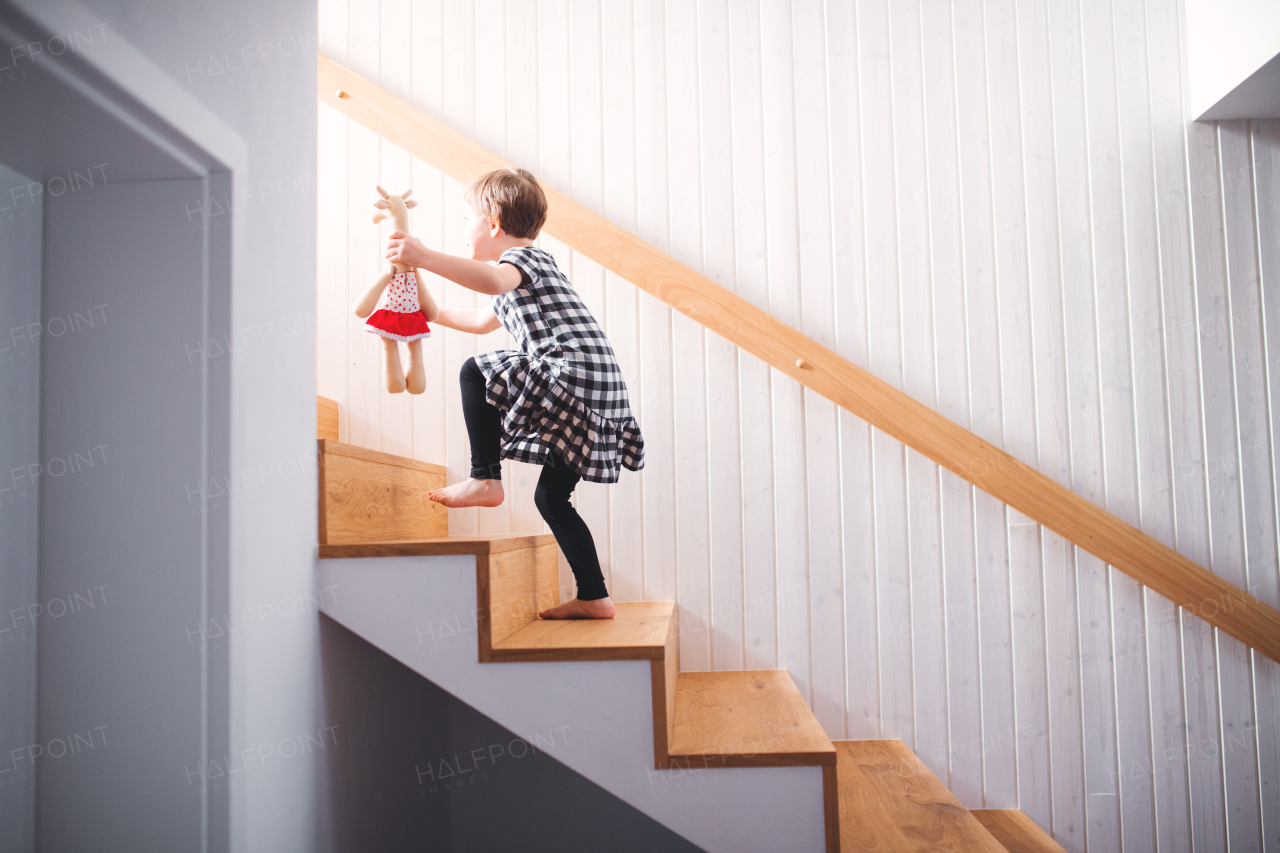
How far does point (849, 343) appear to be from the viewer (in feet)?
6.66

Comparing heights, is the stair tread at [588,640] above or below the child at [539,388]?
below

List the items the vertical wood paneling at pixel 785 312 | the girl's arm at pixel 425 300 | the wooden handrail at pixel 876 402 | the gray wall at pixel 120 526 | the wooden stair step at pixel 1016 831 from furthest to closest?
the vertical wood paneling at pixel 785 312
the wooden handrail at pixel 876 402
the wooden stair step at pixel 1016 831
the girl's arm at pixel 425 300
the gray wall at pixel 120 526

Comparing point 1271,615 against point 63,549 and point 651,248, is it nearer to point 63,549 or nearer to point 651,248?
point 651,248

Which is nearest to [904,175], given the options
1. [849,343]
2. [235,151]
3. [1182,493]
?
[849,343]

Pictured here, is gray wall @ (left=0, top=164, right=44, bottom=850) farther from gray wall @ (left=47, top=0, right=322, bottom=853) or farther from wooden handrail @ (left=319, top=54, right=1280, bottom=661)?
wooden handrail @ (left=319, top=54, right=1280, bottom=661)

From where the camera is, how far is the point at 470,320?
1.74m

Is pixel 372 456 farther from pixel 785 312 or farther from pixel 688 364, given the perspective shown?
pixel 785 312

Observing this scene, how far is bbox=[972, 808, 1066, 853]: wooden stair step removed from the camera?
171 centimetres

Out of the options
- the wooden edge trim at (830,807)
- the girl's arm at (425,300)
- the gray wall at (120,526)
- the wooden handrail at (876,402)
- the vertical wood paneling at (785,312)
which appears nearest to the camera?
the gray wall at (120,526)

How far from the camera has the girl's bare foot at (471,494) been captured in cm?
160

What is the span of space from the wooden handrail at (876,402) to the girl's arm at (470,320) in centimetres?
38

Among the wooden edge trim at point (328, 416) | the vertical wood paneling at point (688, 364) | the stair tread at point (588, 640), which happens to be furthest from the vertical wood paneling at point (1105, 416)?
the wooden edge trim at point (328, 416)

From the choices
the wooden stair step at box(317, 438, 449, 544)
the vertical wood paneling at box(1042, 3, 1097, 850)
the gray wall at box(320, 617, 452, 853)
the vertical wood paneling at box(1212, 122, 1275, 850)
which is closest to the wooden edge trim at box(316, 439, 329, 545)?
the wooden stair step at box(317, 438, 449, 544)

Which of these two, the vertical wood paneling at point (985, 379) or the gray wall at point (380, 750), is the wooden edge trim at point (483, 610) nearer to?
the gray wall at point (380, 750)
